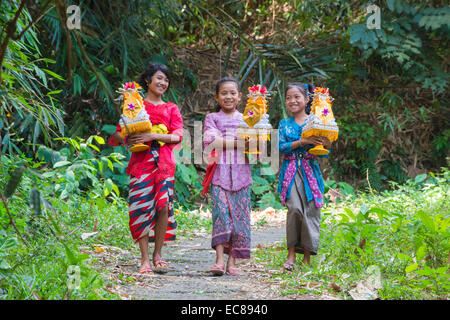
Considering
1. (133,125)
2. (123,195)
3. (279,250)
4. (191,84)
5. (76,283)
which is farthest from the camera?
(191,84)

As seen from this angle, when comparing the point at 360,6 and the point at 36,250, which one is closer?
the point at 36,250

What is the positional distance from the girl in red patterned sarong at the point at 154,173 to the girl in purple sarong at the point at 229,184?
0.33 metres

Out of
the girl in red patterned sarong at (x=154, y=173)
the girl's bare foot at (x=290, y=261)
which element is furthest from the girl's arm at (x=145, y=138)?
the girl's bare foot at (x=290, y=261)

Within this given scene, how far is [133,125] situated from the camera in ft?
12.1

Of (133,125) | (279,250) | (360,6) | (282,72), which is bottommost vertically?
(279,250)

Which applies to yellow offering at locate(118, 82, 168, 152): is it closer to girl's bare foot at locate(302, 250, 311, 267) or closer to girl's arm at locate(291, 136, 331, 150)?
girl's arm at locate(291, 136, 331, 150)

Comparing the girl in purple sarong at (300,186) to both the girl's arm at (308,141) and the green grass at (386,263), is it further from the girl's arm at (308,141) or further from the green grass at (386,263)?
the green grass at (386,263)

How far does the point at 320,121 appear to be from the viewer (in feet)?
12.4

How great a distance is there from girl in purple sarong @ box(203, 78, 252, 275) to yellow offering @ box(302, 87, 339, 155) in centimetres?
51

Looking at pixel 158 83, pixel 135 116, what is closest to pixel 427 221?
pixel 135 116

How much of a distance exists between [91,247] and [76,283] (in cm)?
166

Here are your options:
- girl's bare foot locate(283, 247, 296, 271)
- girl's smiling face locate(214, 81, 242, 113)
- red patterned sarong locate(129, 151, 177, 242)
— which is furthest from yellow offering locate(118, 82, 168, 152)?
girl's bare foot locate(283, 247, 296, 271)

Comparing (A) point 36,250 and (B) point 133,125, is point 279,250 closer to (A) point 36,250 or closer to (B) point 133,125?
(B) point 133,125

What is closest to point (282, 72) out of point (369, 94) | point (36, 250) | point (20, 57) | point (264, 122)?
point (369, 94)
